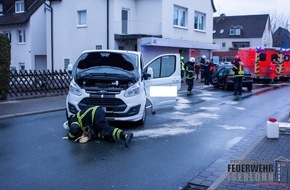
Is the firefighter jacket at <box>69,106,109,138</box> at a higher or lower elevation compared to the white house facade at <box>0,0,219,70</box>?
lower

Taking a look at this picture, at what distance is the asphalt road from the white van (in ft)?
2.07

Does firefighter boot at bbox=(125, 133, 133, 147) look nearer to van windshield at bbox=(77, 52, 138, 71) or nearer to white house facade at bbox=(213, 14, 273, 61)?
van windshield at bbox=(77, 52, 138, 71)

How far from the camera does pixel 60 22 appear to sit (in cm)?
3011

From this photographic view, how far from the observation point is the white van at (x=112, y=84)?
9.60 metres

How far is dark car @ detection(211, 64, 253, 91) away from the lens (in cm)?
2111

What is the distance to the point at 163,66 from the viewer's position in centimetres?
1224

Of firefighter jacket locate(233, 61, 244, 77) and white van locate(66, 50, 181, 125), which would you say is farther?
firefighter jacket locate(233, 61, 244, 77)

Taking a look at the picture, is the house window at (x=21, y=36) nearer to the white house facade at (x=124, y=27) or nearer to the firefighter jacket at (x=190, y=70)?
the white house facade at (x=124, y=27)

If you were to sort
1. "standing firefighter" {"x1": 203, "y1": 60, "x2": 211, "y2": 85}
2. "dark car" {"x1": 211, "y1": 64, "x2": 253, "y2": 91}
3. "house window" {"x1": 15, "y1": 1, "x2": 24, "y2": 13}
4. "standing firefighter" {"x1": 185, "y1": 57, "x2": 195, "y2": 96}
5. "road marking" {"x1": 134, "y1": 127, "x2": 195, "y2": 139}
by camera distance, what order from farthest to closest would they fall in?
1. "house window" {"x1": 15, "y1": 1, "x2": 24, "y2": 13}
2. "standing firefighter" {"x1": 203, "y1": 60, "x2": 211, "y2": 85}
3. "dark car" {"x1": 211, "y1": 64, "x2": 253, "y2": 91}
4. "standing firefighter" {"x1": 185, "y1": 57, "x2": 195, "y2": 96}
5. "road marking" {"x1": 134, "y1": 127, "x2": 195, "y2": 139}

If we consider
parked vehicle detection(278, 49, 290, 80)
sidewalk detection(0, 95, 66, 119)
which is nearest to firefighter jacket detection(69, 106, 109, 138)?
sidewalk detection(0, 95, 66, 119)

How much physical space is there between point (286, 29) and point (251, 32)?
15.9 metres

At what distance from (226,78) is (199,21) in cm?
1322

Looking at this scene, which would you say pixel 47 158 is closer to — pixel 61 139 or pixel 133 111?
pixel 61 139

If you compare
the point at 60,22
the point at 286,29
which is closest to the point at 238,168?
the point at 60,22
